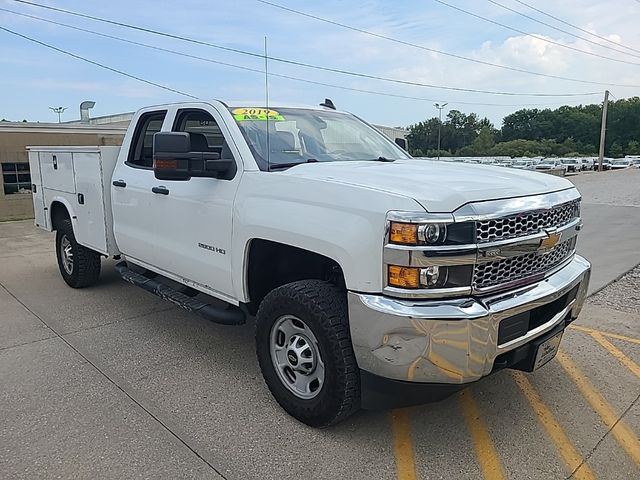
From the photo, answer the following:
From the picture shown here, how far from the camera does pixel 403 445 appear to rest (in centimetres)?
310

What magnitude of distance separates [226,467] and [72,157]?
4.12 metres

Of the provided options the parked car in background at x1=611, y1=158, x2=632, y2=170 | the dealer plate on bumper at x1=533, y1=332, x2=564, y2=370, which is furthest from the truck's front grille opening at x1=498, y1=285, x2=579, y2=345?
the parked car in background at x1=611, y1=158, x2=632, y2=170

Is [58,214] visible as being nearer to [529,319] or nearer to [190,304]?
[190,304]

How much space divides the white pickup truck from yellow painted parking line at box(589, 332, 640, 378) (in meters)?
1.15

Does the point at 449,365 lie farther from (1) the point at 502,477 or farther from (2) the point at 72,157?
(2) the point at 72,157

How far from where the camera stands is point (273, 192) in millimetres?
3381

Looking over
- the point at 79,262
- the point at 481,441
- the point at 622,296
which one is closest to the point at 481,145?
the point at 622,296

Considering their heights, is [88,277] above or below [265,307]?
below

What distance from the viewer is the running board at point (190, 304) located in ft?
12.8

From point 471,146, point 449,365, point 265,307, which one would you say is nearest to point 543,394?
point 449,365

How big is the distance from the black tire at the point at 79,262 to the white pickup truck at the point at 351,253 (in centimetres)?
175

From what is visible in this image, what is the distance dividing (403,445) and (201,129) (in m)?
2.82

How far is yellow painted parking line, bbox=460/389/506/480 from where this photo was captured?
286 cm

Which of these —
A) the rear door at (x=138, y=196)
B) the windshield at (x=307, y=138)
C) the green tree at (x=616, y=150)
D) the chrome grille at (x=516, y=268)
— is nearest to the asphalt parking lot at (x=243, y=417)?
the rear door at (x=138, y=196)
